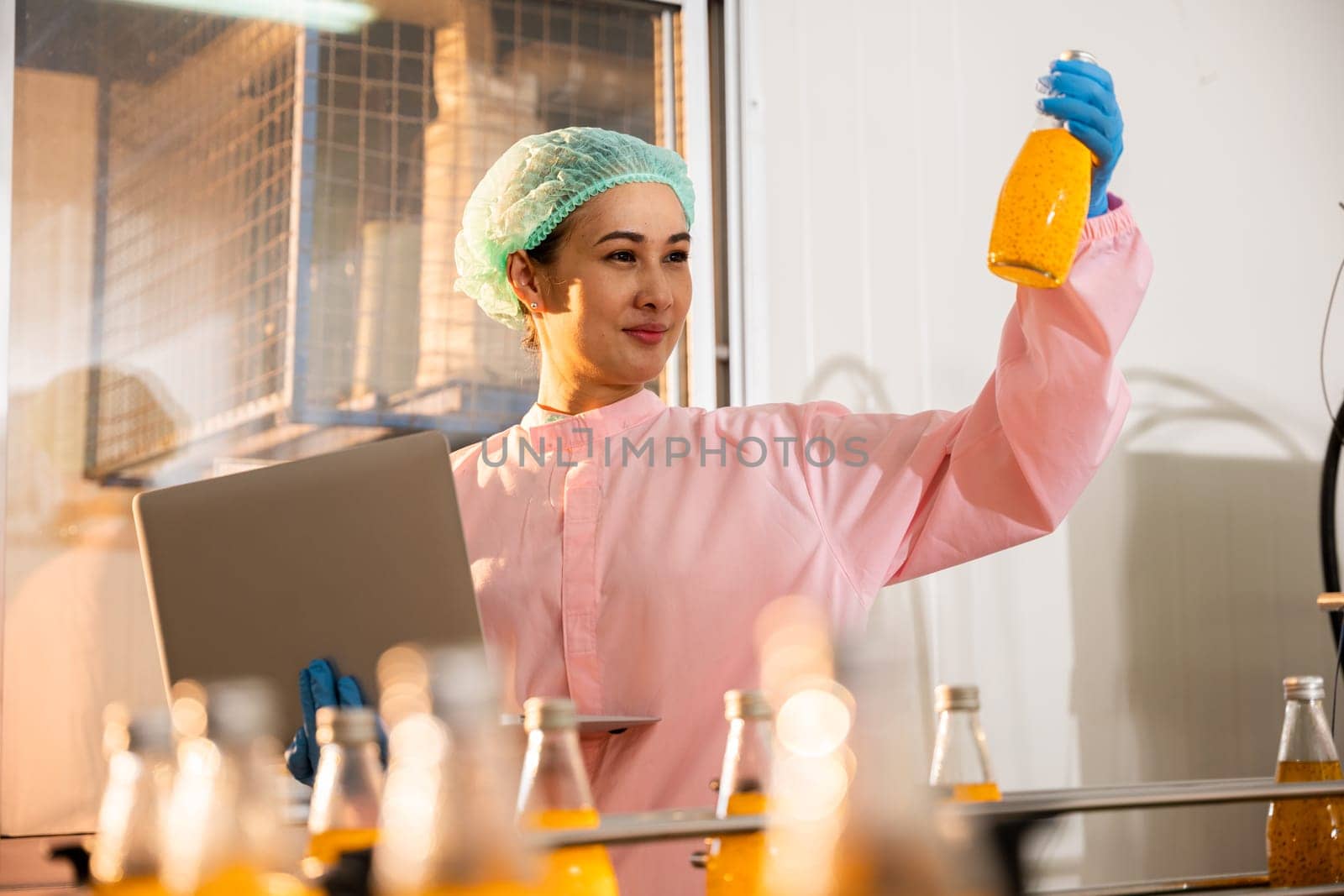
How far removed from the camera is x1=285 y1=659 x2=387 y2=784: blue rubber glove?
42.7 inches

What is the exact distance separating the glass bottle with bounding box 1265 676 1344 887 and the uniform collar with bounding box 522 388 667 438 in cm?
91

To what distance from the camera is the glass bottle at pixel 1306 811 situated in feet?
3.01

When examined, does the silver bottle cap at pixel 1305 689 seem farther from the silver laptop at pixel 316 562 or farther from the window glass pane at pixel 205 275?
the window glass pane at pixel 205 275

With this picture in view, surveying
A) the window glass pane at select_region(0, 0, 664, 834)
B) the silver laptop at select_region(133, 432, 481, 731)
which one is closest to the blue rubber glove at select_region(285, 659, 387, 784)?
the silver laptop at select_region(133, 432, 481, 731)

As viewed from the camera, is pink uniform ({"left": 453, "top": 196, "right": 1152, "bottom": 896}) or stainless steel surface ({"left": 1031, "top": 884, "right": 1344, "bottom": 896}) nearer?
stainless steel surface ({"left": 1031, "top": 884, "right": 1344, "bottom": 896})

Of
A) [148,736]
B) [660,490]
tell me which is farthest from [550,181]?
[148,736]

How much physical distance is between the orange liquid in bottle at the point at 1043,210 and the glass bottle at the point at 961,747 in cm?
36

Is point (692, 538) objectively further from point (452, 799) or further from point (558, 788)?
point (452, 799)

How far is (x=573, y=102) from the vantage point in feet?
8.26

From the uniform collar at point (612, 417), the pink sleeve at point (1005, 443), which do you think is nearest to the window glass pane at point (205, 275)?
the uniform collar at point (612, 417)

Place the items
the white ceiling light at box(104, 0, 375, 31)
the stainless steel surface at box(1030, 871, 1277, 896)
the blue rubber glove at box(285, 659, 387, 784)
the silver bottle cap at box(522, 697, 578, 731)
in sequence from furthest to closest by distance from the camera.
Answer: the white ceiling light at box(104, 0, 375, 31)
the blue rubber glove at box(285, 659, 387, 784)
the stainless steel surface at box(1030, 871, 1277, 896)
the silver bottle cap at box(522, 697, 578, 731)

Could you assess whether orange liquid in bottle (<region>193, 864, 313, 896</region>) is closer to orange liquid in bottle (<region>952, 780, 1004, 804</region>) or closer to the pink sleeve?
orange liquid in bottle (<region>952, 780, 1004, 804</region>)

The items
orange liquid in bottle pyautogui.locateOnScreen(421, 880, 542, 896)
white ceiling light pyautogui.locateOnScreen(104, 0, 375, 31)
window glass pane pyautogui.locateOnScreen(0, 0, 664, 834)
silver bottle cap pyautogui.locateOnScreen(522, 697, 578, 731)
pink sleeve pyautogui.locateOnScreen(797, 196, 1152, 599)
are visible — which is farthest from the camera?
white ceiling light pyautogui.locateOnScreen(104, 0, 375, 31)

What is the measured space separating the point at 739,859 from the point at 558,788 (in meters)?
0.11
